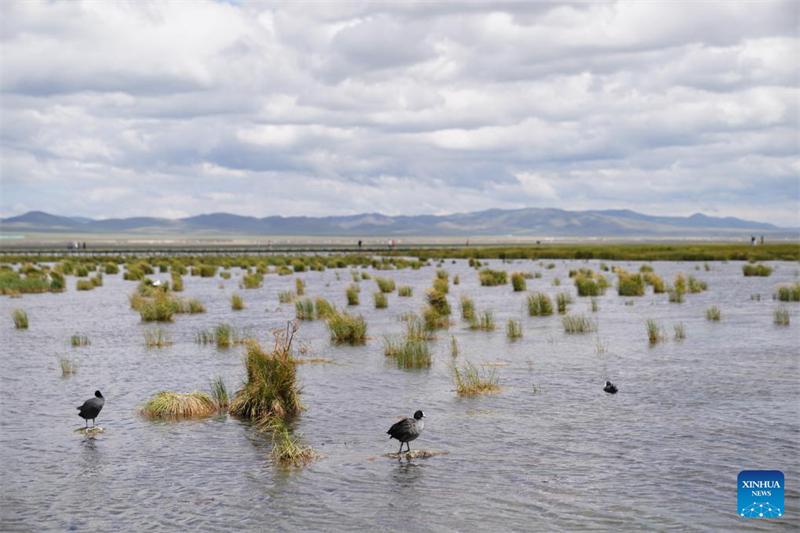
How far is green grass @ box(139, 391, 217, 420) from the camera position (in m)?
16.3

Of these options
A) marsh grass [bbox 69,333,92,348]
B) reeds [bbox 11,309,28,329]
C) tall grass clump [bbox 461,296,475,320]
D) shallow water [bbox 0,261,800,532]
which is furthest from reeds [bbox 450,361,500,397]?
reeds [bbox 11,309,28,329]

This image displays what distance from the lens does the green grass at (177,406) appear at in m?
16.3

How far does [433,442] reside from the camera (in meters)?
14.3

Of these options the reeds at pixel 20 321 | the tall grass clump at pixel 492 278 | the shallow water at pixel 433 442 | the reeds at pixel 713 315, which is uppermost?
the tall grass clump at pixel 492 278

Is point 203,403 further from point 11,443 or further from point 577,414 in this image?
point 577,414

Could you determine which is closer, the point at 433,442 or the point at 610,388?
the point at 433,442

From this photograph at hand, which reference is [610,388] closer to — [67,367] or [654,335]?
[654,335]

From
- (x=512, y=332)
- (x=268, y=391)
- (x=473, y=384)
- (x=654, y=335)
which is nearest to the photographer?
(x=268, y=391)

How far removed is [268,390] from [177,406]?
1887 mm

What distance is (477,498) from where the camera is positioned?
11.4 m

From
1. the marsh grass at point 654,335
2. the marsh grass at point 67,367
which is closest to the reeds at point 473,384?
the marsh grass at point 654,335

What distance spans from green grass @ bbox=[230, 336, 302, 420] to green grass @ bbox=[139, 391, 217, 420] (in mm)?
579

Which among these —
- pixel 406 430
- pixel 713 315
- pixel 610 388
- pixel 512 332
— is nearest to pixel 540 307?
pixel 713 315

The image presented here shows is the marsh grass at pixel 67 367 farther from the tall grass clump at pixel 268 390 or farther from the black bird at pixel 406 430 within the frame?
the black bird at pixel 406 430
